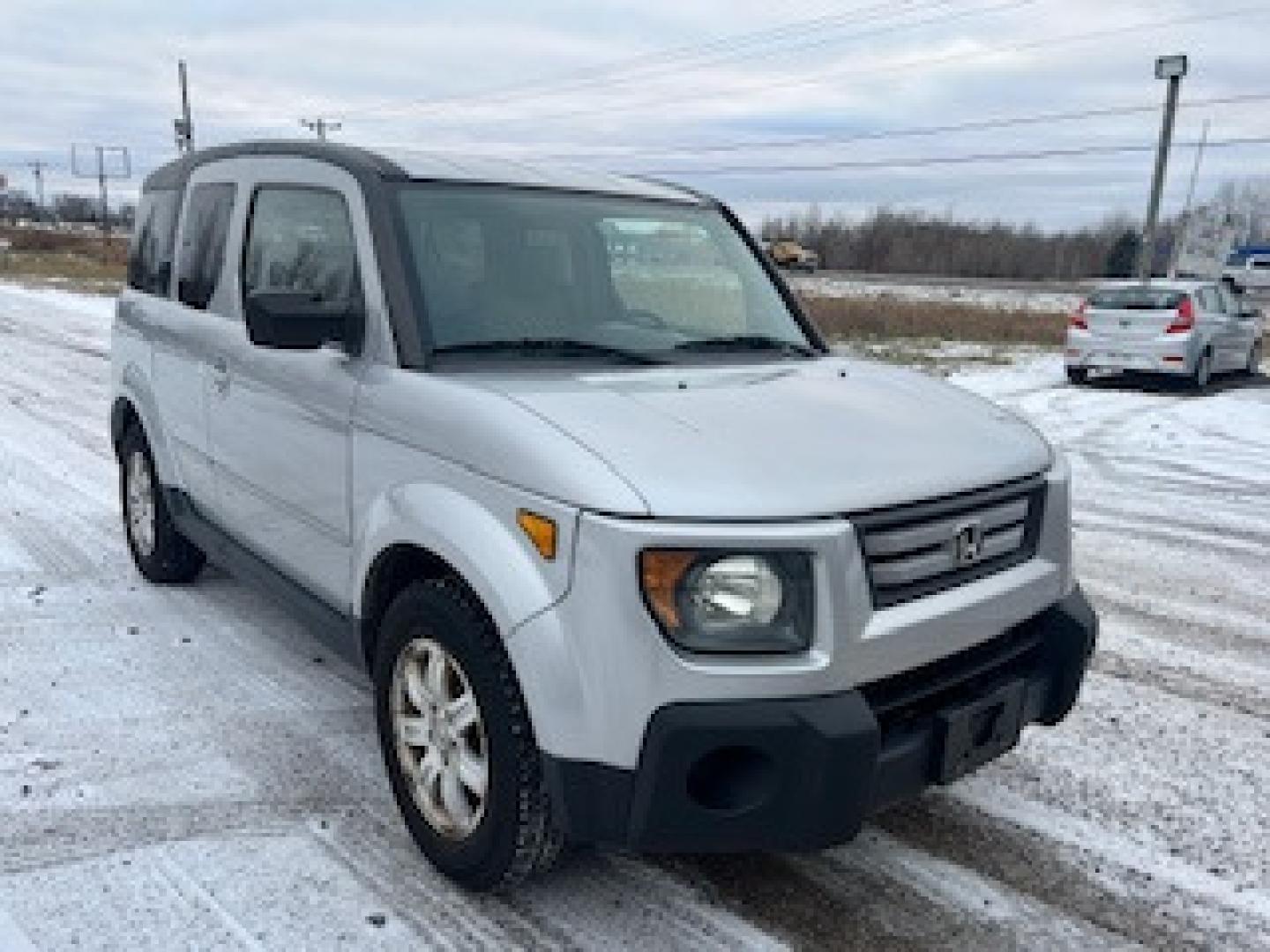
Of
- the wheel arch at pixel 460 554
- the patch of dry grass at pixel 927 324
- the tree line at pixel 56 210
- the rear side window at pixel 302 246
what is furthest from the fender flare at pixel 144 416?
the tree line at pixel 56 210

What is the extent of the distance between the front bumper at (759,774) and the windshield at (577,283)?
132 centimetres

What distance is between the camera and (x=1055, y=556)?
321cm

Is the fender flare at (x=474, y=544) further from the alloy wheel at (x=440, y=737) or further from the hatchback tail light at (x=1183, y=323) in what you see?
the hatchback tail light at (x=1183, y=323)

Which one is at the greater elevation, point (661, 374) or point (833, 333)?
point (661, 374)

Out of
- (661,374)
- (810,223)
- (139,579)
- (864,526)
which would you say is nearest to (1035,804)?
(864,526)

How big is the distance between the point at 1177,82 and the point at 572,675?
1107 inches

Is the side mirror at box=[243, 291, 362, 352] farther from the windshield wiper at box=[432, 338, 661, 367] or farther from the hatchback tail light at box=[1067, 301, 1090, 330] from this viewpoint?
the hatchback tail light at box=[1067, 301, 1090, 330]

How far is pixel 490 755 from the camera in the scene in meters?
2.73

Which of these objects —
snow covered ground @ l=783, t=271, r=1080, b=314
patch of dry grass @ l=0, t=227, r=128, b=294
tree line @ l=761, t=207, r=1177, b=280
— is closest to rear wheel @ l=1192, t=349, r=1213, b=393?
patch of dry grass @ l=0, t=227, r=128, b=294

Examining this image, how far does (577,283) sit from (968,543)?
1.55 metres

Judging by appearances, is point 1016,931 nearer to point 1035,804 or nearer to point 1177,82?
point 1035,804

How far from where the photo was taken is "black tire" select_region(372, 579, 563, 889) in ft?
8.77

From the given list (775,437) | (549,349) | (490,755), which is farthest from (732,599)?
(549,349)

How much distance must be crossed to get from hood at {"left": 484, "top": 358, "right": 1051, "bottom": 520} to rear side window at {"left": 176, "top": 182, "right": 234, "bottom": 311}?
2029 millimetres
